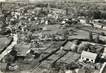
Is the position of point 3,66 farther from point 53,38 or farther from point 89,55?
point 89,55

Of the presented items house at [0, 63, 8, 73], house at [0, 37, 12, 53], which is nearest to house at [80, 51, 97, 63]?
house at [0, 63, 8, 73]

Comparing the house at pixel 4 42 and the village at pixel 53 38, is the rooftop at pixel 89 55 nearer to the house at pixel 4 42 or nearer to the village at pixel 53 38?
the village at pixel 53 38

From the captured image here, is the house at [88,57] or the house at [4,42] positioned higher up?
the house at [4,42]

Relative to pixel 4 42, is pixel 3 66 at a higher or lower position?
lower

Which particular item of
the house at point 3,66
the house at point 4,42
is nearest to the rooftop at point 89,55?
the house at point 3,66

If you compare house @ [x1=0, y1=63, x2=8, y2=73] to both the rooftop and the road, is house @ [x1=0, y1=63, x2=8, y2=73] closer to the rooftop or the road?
the road

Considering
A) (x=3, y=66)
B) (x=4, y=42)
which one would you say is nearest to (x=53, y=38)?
(x=4, y=42)

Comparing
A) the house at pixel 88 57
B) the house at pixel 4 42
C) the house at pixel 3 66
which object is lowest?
the house at pixel 3 66

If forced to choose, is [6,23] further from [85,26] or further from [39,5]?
[85,26]

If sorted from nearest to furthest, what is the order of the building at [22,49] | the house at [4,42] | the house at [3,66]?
the house at [3,66] < the building at [22,49] < the house at [4,42]

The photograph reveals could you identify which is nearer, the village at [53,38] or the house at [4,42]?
the village at [53,38]
